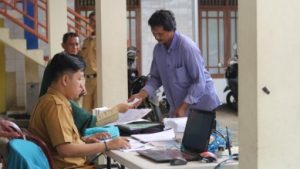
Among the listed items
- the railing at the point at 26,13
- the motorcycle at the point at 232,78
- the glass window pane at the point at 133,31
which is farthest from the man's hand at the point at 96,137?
the glass window pane at the point at 133,31

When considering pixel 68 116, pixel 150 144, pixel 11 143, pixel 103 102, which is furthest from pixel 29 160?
pixel 103 102

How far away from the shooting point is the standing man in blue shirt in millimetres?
4277

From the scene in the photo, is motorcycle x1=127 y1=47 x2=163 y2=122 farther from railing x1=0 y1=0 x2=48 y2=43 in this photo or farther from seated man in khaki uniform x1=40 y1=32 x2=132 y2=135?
seated man in khaki uniform x1=40 y1=32 x2=132 y2=135

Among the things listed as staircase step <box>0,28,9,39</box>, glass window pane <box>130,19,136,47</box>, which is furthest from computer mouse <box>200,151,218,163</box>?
glass window pane <box>130,19,136,47</box>

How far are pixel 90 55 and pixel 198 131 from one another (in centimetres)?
512

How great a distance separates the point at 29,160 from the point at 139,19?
9.13m

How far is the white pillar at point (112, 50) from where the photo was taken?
215 inches

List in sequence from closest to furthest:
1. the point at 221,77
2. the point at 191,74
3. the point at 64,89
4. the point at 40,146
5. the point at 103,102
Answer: the point at 40,146
the point at 64,89
the point at 191,74
the point at 103,102
the point at 221,77

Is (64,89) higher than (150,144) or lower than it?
higher

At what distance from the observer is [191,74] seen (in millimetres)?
4398

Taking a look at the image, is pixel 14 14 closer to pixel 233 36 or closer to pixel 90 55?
pixel 90 55

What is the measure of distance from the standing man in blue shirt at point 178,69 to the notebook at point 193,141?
1055 millimetres

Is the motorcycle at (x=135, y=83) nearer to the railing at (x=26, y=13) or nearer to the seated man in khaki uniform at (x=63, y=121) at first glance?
the railing at (x=26, y=13)
